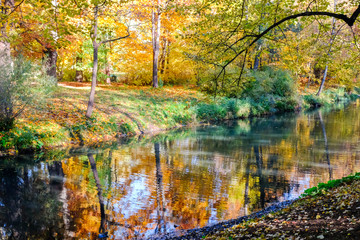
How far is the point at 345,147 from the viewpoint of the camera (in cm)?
1597

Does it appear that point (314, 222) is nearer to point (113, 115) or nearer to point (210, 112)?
point (113, 115)

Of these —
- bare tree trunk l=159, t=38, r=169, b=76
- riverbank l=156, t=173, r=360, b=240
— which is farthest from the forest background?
riverbank l=156, t=173, r=360, b=240

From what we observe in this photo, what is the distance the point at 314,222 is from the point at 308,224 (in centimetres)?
12

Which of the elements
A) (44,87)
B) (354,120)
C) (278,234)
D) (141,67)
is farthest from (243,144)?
(141,67)

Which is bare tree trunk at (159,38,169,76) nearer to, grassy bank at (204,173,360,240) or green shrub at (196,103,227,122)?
green shrub at (196,103,227,122)

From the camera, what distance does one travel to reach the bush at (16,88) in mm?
12023

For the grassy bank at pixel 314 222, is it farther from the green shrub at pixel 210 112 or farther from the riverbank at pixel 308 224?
the green shrub at pixel 210 112

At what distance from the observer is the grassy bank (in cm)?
477

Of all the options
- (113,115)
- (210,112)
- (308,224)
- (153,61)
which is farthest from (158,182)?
(153,61)

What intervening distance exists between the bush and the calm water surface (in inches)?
70.7

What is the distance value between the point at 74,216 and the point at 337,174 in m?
8.51

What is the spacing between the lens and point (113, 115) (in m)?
17.6

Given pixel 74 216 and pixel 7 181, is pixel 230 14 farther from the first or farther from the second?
pixel 7 181

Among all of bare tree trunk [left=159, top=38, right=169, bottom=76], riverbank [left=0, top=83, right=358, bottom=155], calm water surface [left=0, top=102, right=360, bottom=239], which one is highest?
bare tree trunk [left=159, top=38, right=169, bottom=76]
